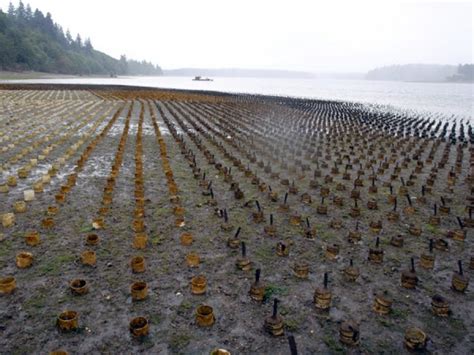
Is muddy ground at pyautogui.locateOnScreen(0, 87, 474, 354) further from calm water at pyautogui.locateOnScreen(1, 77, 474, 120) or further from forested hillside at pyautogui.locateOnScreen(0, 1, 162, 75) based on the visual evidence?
forested hillside at pyautogui.locateOnScreen(0, 1, 162, 75)

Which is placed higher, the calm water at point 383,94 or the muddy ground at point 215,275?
the calm water at point 383,94

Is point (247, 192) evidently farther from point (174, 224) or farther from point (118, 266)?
point (118, 266)

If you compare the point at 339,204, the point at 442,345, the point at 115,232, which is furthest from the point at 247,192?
the point at 442,345

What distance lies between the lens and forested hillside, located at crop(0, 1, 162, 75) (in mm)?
84438

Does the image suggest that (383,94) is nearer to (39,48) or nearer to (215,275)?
(215,275)

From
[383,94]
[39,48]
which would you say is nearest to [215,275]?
[383,94]

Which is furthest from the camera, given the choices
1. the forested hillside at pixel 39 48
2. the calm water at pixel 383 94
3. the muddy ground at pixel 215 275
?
the forested hillside at pixel 39 48

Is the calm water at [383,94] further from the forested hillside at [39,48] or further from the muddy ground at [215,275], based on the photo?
the muddy ground at [215,275]

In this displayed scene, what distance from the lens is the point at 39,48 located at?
99312 mm

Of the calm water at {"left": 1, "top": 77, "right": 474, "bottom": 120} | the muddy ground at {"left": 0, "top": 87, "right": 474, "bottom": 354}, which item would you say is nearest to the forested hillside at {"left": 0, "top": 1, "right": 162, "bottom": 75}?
the calm water at {"left": 1, "top": 77, "right": 474, "bottom": 120}

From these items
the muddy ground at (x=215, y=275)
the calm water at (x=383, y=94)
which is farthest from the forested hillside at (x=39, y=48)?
the muddy ground at (x=215, y=275)

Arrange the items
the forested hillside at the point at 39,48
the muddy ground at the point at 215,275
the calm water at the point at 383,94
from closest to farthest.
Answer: the muddy ground at the point at 215,275 < the calm water at the point at 383,94 < the forested hillside at the point at 39,48

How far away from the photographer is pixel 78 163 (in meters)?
10.0

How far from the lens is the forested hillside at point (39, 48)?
84.4 meters
